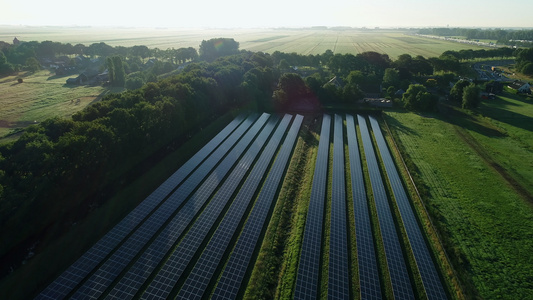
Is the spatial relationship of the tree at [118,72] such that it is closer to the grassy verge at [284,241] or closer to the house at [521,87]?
the grassy verge at [284,241]

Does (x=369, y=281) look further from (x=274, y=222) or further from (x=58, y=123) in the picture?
(x=58, y=123)

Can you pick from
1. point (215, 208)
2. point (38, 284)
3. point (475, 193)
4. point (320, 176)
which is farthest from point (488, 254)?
point (38, 284)

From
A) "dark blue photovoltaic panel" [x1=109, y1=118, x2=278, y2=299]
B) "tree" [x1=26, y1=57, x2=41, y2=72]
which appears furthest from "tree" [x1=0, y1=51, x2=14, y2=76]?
"dark blue photovoltaic panel" [x1=109, y1=118, x2=278, y2=299]

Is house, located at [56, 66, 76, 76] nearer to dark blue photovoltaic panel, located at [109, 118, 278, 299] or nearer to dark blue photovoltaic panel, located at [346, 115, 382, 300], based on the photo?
dark blue photovoltaic panel, located at [109, 118, 278, 299]

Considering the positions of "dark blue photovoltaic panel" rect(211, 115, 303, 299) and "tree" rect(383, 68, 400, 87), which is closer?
"dark blue photovoltaic panel" rect(211, 115, 303, 299)

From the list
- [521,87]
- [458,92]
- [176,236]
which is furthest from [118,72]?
[521,87]

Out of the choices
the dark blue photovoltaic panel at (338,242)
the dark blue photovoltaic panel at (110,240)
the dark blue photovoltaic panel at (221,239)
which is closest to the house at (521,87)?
the dark blue photovoltaic panel at (338,242)
